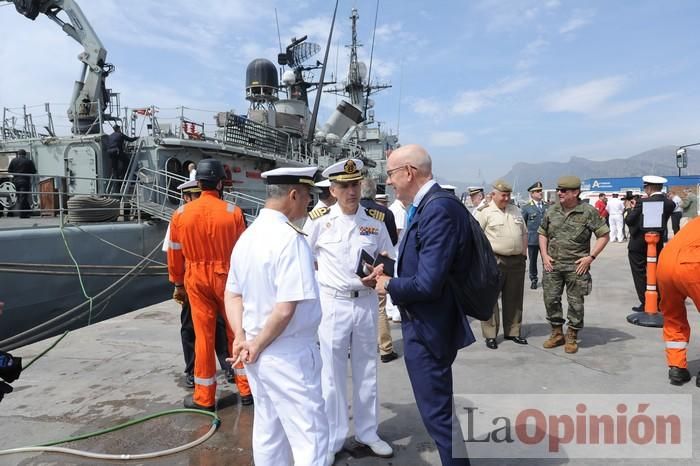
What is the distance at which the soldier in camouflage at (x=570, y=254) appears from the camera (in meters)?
4.55

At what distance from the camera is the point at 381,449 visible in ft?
8.83

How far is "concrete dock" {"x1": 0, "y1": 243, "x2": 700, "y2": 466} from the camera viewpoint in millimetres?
2793

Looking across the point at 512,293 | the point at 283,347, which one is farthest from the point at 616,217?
the point at 283,347

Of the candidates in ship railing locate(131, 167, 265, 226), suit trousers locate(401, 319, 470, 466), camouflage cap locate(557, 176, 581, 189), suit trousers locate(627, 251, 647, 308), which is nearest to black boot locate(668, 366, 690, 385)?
camouflage cap locate(557, 176, 581, 189)

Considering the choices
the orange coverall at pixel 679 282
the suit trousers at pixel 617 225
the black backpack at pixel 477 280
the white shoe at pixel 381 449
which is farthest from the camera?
the suit trousers at pixel 617 225

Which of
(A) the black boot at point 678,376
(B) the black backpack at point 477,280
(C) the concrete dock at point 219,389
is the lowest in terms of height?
(C) the concrete dock at point 219,389

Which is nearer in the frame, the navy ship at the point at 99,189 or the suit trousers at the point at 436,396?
the suit trousers at the point at 436,396

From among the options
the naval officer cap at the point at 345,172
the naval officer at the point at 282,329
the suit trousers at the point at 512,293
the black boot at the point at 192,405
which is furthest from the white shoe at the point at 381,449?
the suit trousers at the point at 512,293

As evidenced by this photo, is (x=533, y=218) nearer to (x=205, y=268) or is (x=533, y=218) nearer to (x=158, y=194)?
(x=205, y=268)

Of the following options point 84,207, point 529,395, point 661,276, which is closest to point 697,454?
point 529,395

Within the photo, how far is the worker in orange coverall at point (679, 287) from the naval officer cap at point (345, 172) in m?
2.58

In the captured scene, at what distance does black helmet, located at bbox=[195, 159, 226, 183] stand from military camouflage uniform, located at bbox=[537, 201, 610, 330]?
3458 mm

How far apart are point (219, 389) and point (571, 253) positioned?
144 inches

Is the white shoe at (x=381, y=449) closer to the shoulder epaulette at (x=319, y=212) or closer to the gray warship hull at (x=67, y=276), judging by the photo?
the shoulder epaulette at (x=319, y=212)
